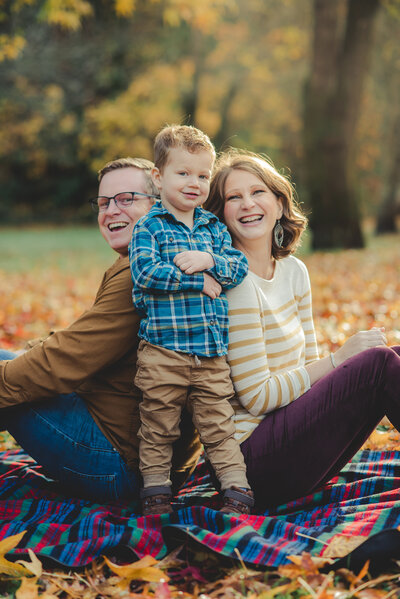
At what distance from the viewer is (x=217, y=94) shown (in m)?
24.8

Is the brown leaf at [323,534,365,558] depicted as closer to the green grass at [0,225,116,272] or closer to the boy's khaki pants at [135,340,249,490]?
the boy's khaki pants at [135,340,249,490]

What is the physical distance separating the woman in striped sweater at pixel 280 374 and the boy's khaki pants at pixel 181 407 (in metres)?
0.09

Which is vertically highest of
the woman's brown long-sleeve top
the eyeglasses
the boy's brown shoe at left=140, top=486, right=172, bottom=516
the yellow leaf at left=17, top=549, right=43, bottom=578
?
the eyeglasses

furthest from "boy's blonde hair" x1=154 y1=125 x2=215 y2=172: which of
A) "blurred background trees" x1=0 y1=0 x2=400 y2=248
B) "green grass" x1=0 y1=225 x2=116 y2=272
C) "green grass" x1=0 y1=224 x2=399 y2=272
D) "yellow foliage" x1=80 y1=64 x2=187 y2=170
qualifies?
"yellow foliage" x1=80 y1=64 x2=187 y2=170

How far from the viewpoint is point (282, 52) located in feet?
61.9

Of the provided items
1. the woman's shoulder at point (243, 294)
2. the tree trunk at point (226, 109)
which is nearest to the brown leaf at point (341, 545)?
the woman's shoulder at point (243, 294)

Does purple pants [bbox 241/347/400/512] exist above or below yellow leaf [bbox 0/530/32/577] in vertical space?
above

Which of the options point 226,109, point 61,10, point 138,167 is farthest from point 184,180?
point 226,109

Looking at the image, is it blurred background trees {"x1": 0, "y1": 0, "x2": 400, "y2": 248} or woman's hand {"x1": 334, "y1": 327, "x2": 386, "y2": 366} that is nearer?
woman's hand {"x1": 334, "y1": 327, "x2": 386, "y2": 366}

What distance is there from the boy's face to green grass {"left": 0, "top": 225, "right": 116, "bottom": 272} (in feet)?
34.8

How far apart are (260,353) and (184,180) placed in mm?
739

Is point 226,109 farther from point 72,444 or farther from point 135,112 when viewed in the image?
point 72,444

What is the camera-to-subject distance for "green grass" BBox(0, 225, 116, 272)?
14234mm

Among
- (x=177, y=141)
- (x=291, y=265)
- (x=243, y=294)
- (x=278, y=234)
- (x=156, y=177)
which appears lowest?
(x=243, y=294)
